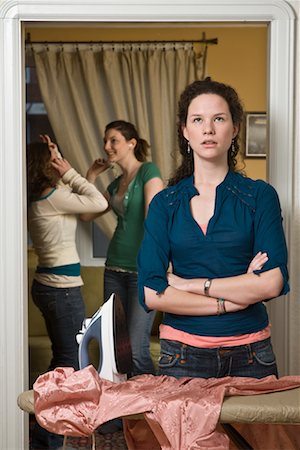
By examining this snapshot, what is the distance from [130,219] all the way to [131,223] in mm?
25

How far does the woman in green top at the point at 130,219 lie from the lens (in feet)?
14.0

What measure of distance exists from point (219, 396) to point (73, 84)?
314cm

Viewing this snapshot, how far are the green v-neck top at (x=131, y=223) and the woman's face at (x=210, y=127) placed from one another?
5.40 ft

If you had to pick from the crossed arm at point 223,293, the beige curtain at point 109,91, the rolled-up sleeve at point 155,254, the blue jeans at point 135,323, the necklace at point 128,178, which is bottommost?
the blue jeans at point 135,323

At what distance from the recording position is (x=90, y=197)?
4375 mm

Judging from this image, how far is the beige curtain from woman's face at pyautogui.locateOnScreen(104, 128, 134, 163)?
40cm

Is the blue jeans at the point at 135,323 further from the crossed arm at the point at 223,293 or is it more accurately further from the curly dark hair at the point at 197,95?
the crossed arm at the point at 223,293

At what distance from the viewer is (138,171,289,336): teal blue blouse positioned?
8.50 ft

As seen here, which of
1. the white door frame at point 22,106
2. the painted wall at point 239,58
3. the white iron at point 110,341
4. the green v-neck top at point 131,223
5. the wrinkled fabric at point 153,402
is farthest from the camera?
the painted wall at point 239,58

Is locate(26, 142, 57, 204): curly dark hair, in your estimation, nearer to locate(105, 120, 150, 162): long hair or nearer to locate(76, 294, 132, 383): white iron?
locate(105, 120, 150, 162): long hair

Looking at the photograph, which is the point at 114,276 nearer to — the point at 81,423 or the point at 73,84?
the point at 73,84

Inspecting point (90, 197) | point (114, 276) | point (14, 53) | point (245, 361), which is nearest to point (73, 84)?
point (90, 197)

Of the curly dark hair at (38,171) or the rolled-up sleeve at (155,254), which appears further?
the curly dark hair at (38,171)

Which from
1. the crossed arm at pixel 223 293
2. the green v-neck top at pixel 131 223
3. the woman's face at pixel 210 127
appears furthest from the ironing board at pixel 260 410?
the green v-neck top at pixel 131 223
